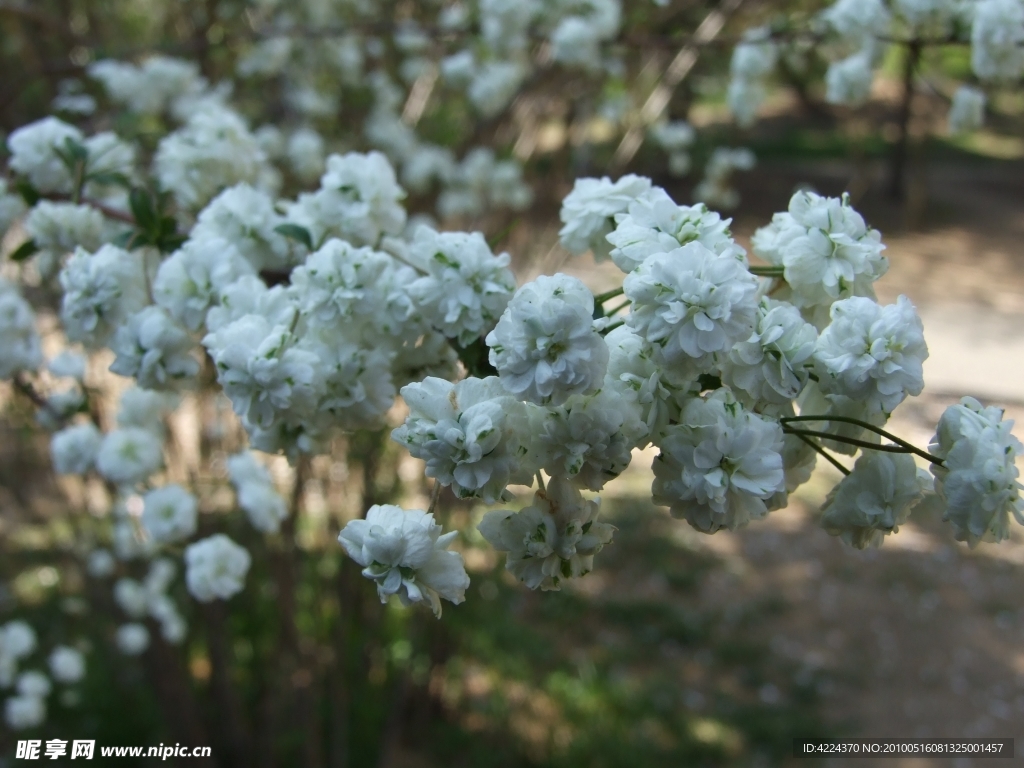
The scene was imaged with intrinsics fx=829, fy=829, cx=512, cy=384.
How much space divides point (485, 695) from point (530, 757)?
0.43m

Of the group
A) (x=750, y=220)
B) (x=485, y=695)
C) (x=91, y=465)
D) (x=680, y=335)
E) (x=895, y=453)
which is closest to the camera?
(x=680, y=335)

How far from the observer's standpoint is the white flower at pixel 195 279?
99cm

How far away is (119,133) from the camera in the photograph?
1.61 m

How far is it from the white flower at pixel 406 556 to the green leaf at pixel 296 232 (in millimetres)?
439

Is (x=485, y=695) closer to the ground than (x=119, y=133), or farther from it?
closer to the ground

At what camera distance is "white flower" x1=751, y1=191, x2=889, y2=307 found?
813 mm

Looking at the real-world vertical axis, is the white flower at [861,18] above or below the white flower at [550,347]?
above

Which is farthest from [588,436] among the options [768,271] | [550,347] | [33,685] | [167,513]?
[33,685]

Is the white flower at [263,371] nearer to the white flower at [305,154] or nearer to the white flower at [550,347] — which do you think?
the white flower at [550,347]

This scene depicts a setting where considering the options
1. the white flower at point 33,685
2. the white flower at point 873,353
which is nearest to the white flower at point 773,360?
the white flower at point 873,353

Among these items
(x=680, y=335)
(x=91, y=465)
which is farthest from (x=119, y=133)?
(x=680, y=335)

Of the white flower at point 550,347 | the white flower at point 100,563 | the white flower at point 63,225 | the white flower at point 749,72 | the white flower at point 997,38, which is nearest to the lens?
the white flower at point 550,347

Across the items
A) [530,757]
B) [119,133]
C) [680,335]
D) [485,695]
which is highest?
[119,133]

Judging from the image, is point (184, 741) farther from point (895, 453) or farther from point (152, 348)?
point (895, 453)
